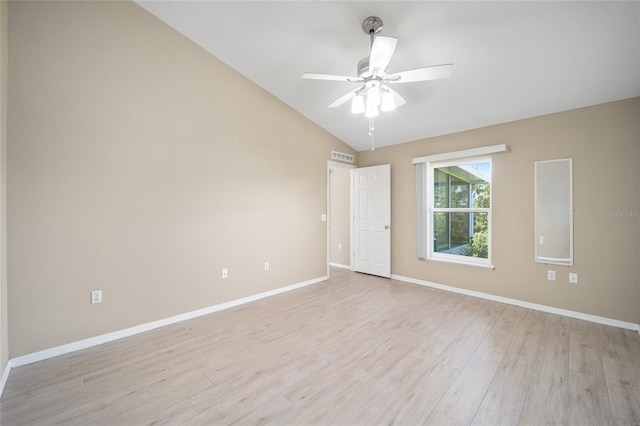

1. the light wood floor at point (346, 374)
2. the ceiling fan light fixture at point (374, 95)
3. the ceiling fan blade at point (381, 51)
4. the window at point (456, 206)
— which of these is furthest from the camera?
the window at point (456, 206)

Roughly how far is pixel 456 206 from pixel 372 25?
289cm

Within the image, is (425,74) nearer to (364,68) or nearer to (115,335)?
(364,68)

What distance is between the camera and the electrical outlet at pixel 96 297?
8.02 ft

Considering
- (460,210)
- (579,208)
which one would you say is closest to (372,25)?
(460,210)

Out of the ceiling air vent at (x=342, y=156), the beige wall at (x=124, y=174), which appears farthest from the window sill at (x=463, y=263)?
the beige wall at (x=124, y=174)

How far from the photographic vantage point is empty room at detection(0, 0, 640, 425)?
6.15 feet

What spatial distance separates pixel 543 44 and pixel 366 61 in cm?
158

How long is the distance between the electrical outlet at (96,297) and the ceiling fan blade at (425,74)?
3244 mm

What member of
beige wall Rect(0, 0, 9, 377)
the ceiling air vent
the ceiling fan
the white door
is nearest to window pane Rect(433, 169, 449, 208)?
the white door

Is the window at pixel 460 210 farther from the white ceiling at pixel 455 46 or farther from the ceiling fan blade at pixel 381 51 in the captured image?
the ceiling fan blade at pixel 381 51

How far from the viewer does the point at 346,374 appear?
2.00 metres

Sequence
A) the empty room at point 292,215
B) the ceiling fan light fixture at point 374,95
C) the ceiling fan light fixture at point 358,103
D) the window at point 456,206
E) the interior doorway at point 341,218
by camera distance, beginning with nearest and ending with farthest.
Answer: the empty room at point 292,215 → the ceiling fan light fixture at point 374,95 → the ceiling fan light fixture at point 358,103 → the window at point 456,206 → the interior doorway at point 341,218

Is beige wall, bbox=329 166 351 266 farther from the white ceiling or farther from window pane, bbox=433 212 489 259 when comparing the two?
the white ceiling

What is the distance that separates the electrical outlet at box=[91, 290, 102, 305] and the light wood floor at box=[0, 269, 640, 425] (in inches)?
16.3
